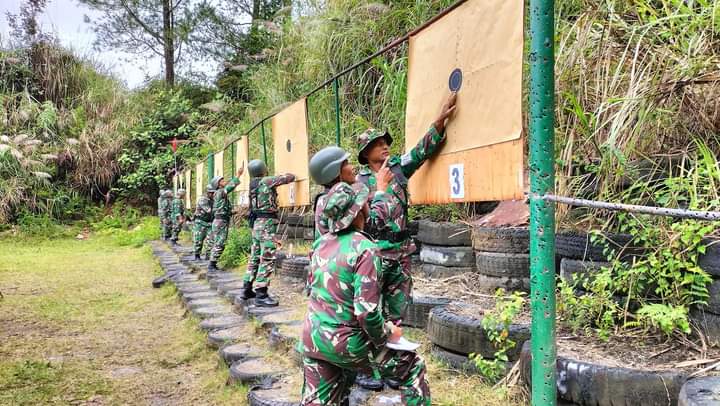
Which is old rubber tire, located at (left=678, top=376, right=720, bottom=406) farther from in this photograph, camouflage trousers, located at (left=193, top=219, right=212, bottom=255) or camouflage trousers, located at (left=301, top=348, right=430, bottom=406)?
camouflage trousers, located at (left=193, top=219, right=212, bottom=255)

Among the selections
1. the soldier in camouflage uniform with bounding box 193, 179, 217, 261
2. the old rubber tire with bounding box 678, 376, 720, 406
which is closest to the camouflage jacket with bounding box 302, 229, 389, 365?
the old rubber tire with bounding box 678, 376, 720, 406

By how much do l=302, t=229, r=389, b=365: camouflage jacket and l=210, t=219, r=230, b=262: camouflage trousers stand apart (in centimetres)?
601

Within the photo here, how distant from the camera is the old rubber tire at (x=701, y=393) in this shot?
5.29 ft

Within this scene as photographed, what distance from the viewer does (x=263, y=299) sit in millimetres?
5215

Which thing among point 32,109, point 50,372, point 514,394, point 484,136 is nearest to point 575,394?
point 514,394

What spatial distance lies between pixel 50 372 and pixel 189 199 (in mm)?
9481

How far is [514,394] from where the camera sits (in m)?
2.55

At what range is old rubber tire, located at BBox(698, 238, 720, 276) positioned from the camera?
2.24 m

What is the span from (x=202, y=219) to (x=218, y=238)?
1375 mm

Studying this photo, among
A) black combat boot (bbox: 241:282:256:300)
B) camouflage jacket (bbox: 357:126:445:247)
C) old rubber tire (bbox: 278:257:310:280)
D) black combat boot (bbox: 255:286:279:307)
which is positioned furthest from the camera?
old rubber tire (bbox: 278:257:310:280)

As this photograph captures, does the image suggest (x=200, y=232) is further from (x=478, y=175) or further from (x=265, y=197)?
(x=478, y=175)

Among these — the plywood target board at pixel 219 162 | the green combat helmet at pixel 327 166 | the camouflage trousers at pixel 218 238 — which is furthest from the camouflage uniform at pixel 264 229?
the plywood target board at pixel 219 162

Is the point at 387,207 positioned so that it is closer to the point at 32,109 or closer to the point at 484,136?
the point at 484,136

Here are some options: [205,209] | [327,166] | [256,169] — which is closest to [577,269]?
[327,166]
